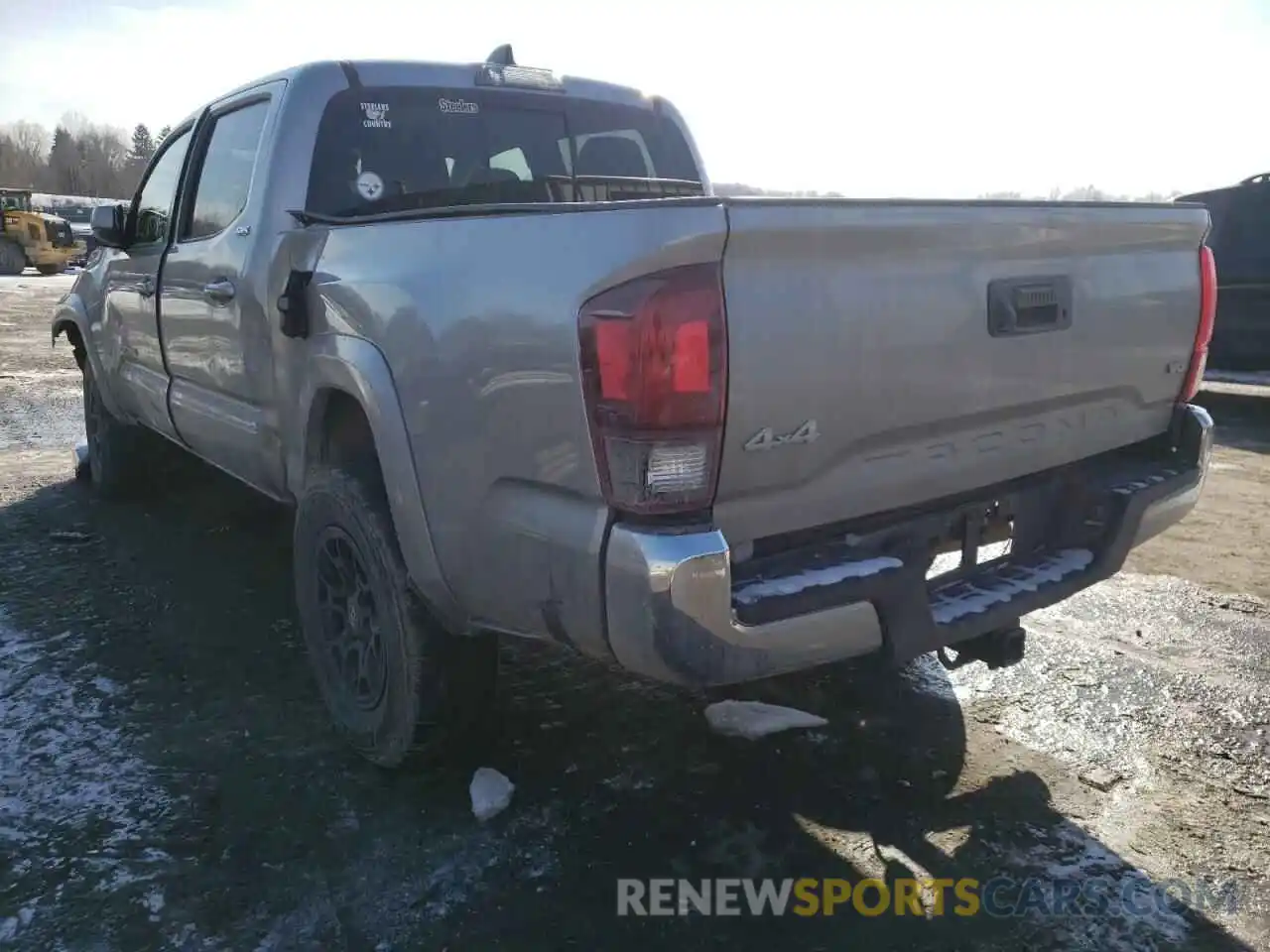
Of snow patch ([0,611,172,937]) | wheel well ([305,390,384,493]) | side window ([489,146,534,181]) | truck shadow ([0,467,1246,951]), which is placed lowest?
snow patch ([0,611,172,937])

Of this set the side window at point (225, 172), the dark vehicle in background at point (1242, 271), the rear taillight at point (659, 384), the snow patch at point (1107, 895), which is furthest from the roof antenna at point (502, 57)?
the dark vehicle in background at point (1242, 271)

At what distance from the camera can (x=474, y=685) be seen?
2.81m

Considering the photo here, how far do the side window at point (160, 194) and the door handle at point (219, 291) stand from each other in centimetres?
99

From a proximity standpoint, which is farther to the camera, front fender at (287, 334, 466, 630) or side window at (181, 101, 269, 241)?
side window at (181, 101, 269, 241)

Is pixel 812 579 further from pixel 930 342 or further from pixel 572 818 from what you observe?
pixel 572 818

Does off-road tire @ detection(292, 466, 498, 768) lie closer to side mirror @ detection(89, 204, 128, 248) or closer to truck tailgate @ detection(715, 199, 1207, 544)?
truck tailgate @ detection(715, 199, 1207, 544)

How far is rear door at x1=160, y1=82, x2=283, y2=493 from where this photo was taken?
11.5 ft

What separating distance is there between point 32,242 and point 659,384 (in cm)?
3311

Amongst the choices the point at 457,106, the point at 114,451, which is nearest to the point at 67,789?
the point at 457,106

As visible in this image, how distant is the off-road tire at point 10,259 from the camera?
29.4 meters

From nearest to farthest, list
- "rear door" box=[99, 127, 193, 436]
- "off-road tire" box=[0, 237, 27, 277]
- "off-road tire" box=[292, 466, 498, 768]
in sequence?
"off-road tire" box=[292, 466, 498, 768]
"rear door" box=[99, 127, 193, 436]
"off-road tire" box=[0, 237, 27, 277]

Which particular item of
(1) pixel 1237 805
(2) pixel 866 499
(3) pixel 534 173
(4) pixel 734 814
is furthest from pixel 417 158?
(1) pixel 1237 805

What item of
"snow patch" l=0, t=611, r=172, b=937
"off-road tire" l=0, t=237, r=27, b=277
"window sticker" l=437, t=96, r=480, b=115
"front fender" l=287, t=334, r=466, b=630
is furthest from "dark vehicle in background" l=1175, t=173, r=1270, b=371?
"off-road tire" l=0, t=237, r=27, b=277

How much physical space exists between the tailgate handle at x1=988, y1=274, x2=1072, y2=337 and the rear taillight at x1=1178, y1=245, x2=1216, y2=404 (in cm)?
69
